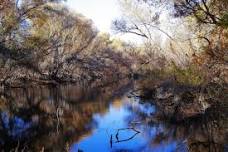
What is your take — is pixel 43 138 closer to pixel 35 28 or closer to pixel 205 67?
pixel 205 67

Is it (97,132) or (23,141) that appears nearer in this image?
(23,141)

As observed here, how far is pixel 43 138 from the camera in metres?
17.1

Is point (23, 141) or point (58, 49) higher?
point (58, 49)

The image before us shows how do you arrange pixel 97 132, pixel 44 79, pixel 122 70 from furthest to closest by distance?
pixel 122 70 → pixel 44 79 → pixel 97 132

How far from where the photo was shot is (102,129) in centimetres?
1889

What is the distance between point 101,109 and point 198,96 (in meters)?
6.92

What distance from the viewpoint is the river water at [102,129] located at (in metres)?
15.4

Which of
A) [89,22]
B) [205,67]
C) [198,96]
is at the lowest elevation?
[198,96]

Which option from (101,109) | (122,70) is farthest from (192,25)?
(122,70)

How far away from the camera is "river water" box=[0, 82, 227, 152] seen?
608 inches

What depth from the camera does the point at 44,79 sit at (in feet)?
146

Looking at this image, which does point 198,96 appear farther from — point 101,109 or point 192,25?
point 101,109

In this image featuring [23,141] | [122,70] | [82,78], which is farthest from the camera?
[122,70]

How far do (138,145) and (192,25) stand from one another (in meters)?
9.95
